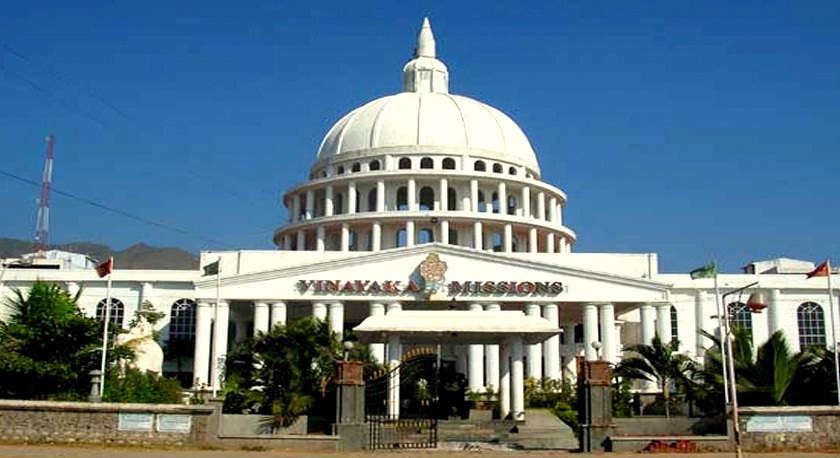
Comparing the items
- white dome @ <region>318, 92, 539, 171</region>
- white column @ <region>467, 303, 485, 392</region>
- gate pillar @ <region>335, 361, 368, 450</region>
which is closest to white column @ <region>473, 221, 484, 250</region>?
white dome @ <region>318, 92, 539, 171</region>

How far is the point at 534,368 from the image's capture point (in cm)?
5294

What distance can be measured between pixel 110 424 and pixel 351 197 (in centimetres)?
4389

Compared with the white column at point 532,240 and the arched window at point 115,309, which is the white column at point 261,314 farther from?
the white column at point 532,240

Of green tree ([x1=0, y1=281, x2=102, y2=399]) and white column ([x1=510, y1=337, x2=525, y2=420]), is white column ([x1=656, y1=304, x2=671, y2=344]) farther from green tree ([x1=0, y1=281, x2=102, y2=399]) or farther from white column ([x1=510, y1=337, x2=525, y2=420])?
green tree ([x1=0, y1=281, x2=102, y2=399])

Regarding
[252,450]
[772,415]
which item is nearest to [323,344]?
[252,450]

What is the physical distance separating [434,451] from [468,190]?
44027 mm

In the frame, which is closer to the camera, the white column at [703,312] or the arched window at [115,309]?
the arched window at [115,309]

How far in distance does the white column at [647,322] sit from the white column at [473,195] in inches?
669

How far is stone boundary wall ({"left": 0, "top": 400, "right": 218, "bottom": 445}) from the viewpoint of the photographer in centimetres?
2645

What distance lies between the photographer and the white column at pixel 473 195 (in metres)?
68.4

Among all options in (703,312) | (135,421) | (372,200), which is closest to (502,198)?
(372,200)

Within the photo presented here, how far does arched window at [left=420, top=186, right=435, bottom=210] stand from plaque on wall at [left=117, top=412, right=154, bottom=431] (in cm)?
4563

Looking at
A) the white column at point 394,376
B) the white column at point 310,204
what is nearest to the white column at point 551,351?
the white column at point 394,376

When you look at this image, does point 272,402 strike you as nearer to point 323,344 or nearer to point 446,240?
point 323,344
